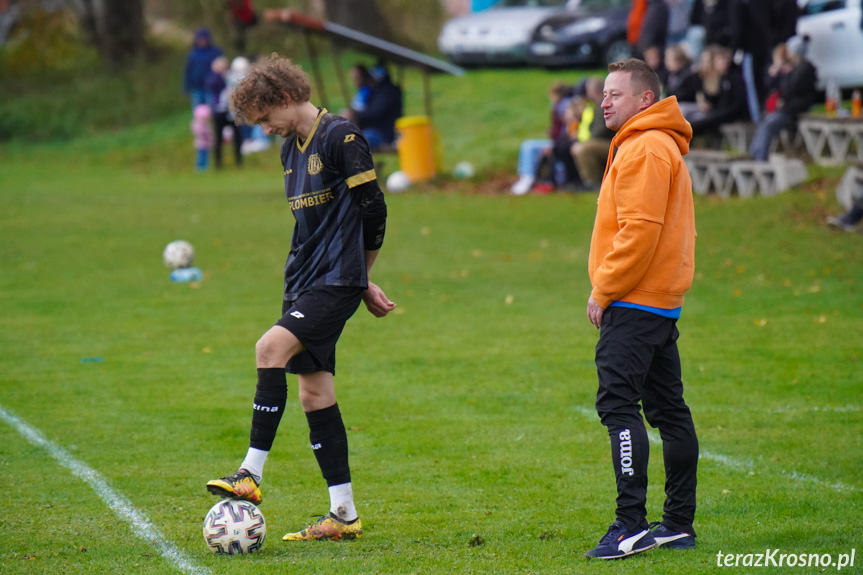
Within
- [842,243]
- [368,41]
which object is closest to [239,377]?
[842,243]

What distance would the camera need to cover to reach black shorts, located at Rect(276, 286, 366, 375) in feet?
15.6

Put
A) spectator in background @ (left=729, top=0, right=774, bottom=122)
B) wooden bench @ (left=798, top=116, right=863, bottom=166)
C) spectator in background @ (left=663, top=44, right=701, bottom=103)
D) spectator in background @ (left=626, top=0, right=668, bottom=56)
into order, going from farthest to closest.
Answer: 1. spectator in background @ (left=626, top=0, right=668, bottom=56)
2. spectator in background @ (left=663, top=44, right=701, bottom=103)
3. spectator in background @ (left=729, top=0, right=774, bottom=122)
4. wooden bench @ (left=798, top=116, right=863, bottom=166)

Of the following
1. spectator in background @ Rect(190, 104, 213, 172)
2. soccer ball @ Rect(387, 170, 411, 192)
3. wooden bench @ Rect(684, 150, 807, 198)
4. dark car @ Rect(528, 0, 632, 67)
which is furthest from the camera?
spectator in background @ Rect(190, 104, 213, 172)

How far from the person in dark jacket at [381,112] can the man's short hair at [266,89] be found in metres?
15.0

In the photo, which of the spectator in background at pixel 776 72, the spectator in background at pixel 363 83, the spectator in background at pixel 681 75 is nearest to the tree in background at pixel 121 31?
the spectator in background at pixel 363 83

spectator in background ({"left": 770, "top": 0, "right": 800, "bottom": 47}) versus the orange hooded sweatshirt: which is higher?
spectator in background ({"left": 770, "top": 0, "right": 800, "bottom": 47})

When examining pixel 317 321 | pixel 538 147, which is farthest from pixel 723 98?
pixel 317 321

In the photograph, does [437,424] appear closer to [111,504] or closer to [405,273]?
[111,504]

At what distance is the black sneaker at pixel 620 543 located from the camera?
174 inches

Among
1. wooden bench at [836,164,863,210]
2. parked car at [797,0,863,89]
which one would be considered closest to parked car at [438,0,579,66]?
parked car at [797,0,863,89]

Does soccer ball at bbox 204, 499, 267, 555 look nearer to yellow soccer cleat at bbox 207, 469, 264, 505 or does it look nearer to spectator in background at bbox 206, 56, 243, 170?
yellow soccer cleat at bbox 207, 469, 264, 505

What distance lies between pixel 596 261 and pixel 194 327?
625cm

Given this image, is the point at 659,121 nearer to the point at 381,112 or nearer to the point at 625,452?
the point at 625,452

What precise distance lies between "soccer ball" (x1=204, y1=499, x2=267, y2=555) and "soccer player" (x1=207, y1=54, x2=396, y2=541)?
3.2 inches
